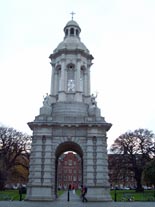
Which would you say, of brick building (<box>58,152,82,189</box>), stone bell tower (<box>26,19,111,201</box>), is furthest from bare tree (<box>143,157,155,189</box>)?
brick building (<box>58,152,82,189</box>)

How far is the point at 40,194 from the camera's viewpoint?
96.5 feet

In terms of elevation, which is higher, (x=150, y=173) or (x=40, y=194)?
(x=150, y=173)

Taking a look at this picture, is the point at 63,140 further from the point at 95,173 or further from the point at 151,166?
the point at 151,166

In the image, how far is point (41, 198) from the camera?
2914 cm

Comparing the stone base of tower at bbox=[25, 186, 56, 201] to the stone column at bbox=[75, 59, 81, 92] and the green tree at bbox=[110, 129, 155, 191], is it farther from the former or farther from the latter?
the green tree at bbox=[110, 129, 155, 191]

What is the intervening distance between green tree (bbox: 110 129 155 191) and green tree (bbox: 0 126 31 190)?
69.0 ft

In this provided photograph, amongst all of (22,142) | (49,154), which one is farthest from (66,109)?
(22,142)

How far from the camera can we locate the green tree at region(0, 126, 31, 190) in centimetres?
5869

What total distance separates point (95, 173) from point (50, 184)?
514cm

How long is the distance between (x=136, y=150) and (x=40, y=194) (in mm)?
36526

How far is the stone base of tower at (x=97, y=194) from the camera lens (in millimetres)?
29377

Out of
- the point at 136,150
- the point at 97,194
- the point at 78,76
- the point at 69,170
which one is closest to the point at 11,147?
the point at 136,150

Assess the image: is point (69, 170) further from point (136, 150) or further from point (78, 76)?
point (78, 76)

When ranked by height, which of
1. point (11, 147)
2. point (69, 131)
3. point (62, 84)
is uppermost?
point (62, 84)
